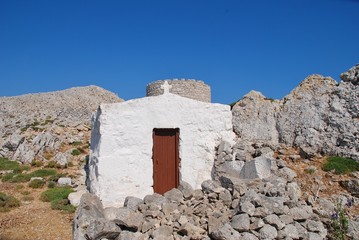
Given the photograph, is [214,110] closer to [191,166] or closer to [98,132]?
[191,166]

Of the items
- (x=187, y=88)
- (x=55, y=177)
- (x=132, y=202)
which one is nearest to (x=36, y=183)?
(x=55, y=177)

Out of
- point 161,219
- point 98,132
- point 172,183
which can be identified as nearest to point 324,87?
point 172,183

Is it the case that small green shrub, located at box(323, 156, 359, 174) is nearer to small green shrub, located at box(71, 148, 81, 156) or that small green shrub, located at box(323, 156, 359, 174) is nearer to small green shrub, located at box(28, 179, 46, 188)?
small green shrub, located at box(28, 179, 46, 188)

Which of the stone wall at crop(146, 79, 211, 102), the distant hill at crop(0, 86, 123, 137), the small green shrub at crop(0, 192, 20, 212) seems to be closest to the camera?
the small green shrub at crop(0, 192, 20, 212)

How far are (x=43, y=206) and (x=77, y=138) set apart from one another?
483 inches

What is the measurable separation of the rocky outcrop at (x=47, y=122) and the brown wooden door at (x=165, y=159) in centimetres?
Result: 964

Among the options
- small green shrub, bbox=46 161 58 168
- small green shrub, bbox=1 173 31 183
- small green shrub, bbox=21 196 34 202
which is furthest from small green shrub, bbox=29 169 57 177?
small green shrub, bbox=21 196 34 202

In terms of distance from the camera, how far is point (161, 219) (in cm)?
802

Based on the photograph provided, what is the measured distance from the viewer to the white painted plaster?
926cm

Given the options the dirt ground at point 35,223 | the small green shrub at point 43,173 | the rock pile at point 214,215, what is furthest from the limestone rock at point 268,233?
the small green shrub at point 43,173

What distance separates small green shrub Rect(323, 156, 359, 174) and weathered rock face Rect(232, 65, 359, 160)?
0.79 feet

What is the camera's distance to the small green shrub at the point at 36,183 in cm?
1356

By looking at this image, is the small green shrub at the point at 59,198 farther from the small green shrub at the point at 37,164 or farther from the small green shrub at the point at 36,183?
the small green shrub at the point at 37,164

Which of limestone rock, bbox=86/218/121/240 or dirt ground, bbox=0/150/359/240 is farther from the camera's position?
dirt ground, bbox=0/150/359/240
